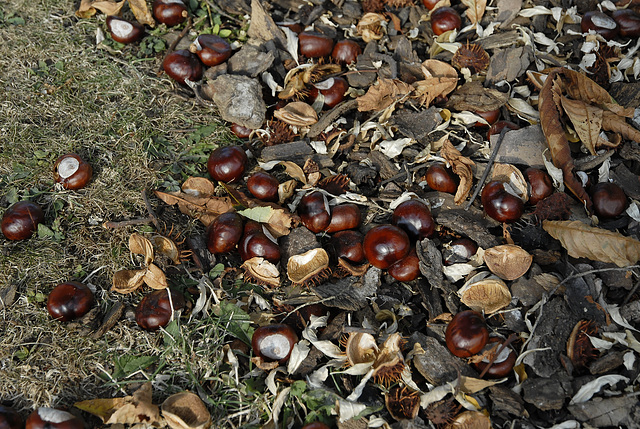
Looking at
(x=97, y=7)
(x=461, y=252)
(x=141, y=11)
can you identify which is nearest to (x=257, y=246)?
(x=461, y=252)

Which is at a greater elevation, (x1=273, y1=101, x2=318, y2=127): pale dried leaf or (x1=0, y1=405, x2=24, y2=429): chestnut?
(x1=273, y1=101, x2=318, y2=127): pale dried leaf

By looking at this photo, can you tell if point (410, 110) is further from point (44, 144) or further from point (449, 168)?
point (44, 144)

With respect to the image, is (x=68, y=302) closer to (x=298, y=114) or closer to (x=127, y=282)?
(x=127, y=282)

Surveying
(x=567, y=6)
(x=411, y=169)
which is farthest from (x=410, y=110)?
(x=567, y=6)

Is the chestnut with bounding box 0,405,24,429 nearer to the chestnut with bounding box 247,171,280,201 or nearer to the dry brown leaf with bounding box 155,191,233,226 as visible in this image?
the dry brown leaf with bounding box 155,191,233,226

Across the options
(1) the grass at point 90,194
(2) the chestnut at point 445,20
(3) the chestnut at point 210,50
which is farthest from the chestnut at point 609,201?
(3) the chestnut at point 210,50

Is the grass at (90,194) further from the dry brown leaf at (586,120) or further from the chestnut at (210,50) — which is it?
the dry brown leaf at (586,120)

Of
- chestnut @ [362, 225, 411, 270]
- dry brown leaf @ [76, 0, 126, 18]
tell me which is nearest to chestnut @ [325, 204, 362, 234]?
chestnut @ [362, 225, 411, 270]
